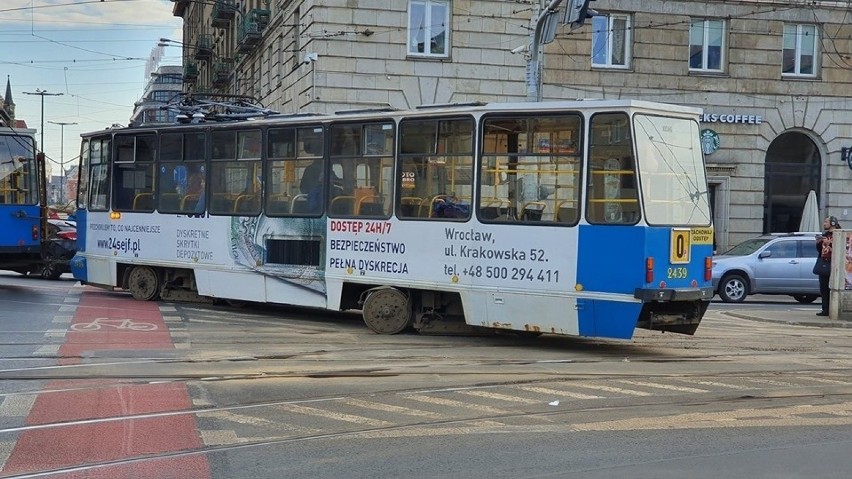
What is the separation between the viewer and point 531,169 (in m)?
12.7

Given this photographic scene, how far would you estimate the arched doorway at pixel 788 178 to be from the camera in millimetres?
32875

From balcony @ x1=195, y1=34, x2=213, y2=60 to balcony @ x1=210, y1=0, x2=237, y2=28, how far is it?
671cm

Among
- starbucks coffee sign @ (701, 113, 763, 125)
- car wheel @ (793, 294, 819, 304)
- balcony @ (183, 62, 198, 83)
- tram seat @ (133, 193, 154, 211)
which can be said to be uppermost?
balcony @ (183, 62, 198, 83)

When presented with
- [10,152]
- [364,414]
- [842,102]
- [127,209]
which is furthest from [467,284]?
[842,102]

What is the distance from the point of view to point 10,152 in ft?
67.1

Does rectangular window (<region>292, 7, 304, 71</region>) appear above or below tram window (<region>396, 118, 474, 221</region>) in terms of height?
above

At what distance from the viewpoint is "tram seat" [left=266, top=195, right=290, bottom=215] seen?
15.5 m

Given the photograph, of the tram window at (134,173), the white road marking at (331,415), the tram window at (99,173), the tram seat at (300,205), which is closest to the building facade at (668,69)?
the tram window at (99,173)

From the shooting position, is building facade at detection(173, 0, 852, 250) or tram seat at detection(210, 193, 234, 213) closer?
tram seat at detection(210, 193, 234, 213)

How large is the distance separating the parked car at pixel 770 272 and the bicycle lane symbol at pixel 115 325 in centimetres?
1418

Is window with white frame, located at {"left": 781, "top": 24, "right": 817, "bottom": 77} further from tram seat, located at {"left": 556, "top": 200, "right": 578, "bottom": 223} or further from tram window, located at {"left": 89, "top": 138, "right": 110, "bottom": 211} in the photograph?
tram seat, located at {"left": 556, "top": 200, "right": 578, "bottom": 223}

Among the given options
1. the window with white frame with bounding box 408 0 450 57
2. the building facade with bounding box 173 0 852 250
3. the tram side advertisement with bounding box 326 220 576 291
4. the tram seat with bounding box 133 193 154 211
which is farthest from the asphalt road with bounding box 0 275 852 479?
the window with white frame with bounding box 408 0 450 57

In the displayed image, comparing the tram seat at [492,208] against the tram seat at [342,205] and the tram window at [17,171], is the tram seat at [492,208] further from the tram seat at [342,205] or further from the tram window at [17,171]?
the tram window at [17,171]

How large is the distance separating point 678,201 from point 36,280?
17220mm
